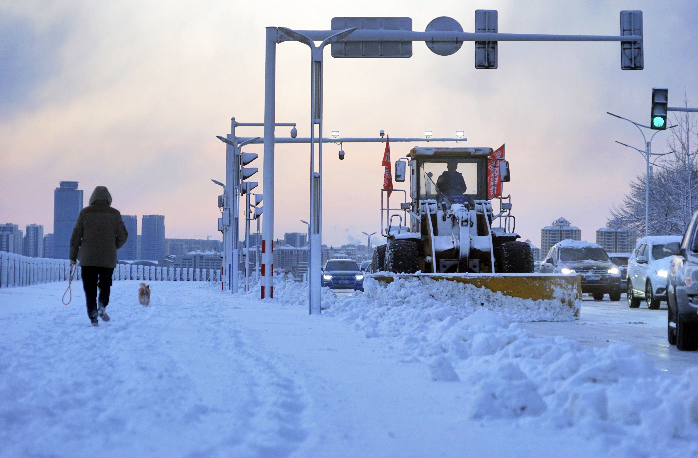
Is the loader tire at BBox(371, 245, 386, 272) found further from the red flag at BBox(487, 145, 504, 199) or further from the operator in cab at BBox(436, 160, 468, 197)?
the red flag at BBox(487, 145, 504, 199)

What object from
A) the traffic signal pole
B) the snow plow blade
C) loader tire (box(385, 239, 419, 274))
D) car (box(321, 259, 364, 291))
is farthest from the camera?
car (box(321, 259, 364, 291))

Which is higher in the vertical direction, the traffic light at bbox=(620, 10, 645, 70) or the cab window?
the traffic light at bbox=(620, 10, 645, 70)

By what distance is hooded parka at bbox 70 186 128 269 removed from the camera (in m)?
10.2

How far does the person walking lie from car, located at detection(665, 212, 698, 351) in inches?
270

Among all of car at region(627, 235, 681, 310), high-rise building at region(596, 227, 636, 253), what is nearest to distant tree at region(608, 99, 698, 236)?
high-rise building at region(596, 227, 636, 253)

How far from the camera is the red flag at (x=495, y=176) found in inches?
620

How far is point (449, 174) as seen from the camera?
1706 cm

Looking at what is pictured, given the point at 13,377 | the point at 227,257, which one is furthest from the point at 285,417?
the point at 227,257

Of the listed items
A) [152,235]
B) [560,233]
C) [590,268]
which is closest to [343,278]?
[590,268]

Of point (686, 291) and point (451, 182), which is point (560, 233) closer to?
point (451, 182)

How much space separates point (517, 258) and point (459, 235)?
3.92 ft

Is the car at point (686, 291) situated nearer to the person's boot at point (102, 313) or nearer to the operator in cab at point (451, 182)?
the person's boot at point (102, 313)

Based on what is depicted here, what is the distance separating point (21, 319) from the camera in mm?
10719

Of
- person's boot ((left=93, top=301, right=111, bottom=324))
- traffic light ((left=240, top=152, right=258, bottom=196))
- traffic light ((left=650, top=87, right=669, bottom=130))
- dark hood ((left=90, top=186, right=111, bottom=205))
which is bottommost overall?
person's boot ((left=93, top=301, right=111, bottom=324))
